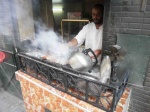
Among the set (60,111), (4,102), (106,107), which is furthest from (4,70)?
(106,107)

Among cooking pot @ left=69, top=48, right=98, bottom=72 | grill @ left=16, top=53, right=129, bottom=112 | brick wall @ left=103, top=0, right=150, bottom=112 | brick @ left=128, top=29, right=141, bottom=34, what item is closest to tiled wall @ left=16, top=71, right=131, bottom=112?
grill @ left=16, top=53, right=129, bottom=112

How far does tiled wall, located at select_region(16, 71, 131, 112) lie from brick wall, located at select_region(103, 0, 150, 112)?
0.85 feet

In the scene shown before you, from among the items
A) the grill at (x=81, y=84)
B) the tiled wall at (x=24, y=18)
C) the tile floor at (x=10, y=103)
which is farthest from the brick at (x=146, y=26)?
the tile floor at (x=10, y=103)

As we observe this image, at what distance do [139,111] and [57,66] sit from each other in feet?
5.92

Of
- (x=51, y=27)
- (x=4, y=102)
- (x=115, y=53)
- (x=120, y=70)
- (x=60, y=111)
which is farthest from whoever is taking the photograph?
(x=51, y=27)

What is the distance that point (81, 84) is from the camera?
2.01 meters

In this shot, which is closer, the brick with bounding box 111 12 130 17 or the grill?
the grill

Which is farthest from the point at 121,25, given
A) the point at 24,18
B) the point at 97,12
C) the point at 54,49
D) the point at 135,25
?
the point at 24,18

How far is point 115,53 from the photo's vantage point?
1830 mm

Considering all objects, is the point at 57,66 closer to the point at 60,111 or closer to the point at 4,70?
the point at 60,111

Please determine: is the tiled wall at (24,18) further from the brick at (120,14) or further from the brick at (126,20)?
the brick at (126,20)

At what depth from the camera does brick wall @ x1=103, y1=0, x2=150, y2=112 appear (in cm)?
188

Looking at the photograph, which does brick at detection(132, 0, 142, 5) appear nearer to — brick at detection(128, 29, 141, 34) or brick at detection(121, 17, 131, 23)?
brick at detection(121, 17, 131, 23)

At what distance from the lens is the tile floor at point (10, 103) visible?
4.09 metres
